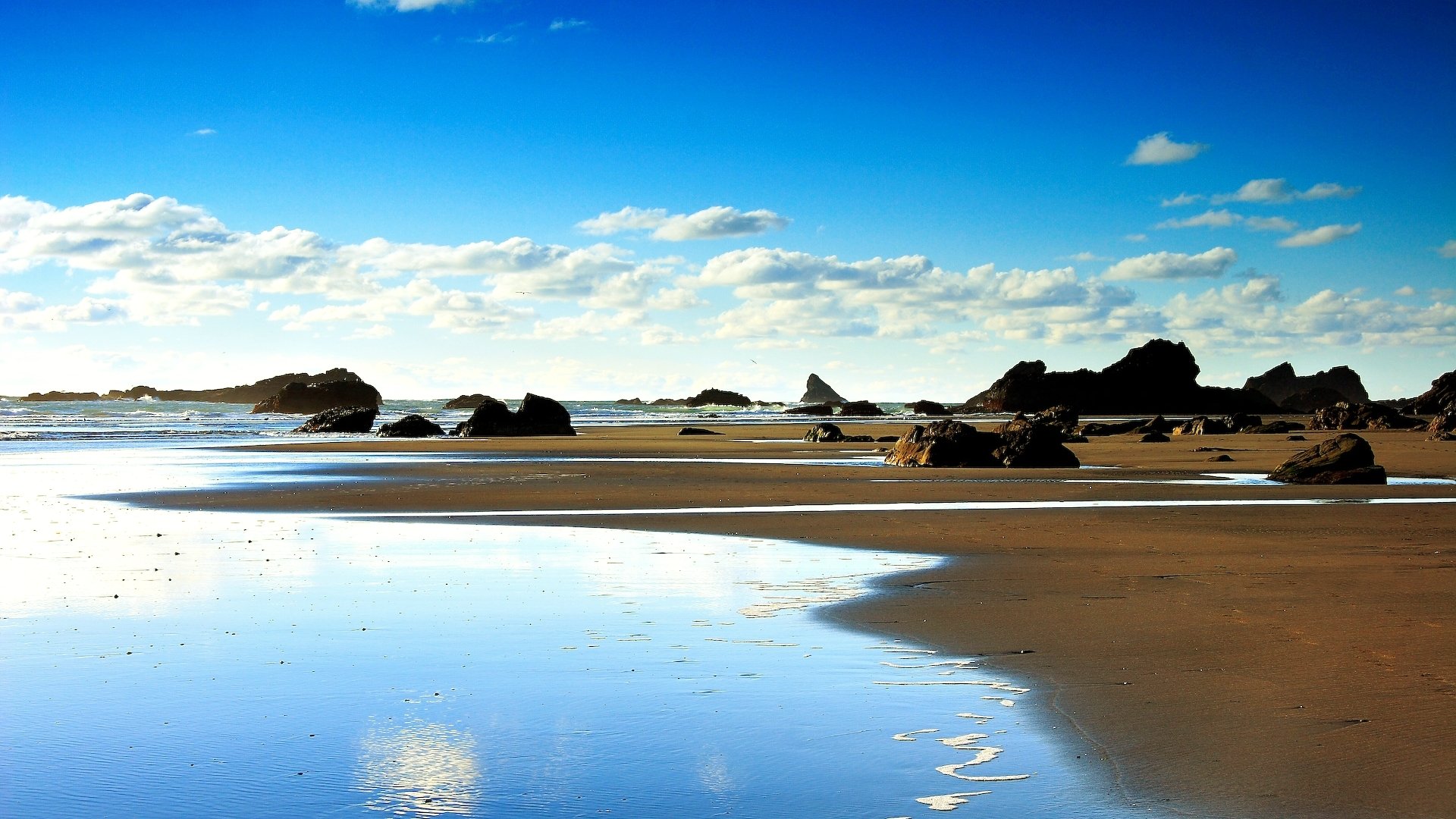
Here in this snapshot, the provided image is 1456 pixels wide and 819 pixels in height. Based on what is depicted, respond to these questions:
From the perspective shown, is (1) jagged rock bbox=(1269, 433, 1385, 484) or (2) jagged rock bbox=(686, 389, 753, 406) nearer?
(1) jagged rock bbox=(1269, 433, 1385, 484)

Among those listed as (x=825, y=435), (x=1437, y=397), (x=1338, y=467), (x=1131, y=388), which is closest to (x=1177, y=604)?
(x=1338, y=467)

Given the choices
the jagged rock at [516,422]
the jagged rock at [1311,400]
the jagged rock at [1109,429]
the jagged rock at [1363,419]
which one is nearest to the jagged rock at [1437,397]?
the jagged rock at [1363,419]

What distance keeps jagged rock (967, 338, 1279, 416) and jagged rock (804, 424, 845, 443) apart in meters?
96.5

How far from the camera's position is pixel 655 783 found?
516 centimetres

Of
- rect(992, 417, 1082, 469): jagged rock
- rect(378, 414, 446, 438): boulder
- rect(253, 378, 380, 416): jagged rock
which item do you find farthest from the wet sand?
rect(253, 378, 380, 416): jagged rock

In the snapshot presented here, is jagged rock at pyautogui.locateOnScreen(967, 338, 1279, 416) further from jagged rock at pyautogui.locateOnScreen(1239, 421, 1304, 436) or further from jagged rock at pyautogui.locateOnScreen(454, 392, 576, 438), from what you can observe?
jagged rock at pyautogui.locateOnScreen(454, 392, 576, 438)

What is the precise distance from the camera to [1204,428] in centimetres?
5016

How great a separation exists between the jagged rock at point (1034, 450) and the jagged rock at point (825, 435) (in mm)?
16706

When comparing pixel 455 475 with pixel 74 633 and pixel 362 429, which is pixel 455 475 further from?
pixel 362 429

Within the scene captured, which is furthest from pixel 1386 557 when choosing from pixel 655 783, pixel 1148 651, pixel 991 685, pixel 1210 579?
pixel 655 783

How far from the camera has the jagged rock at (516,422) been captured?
54.2 m

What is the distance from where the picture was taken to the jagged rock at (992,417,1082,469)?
28484 millimetres

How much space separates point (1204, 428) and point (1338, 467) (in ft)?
95.8

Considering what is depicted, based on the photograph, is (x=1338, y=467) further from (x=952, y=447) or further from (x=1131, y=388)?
(x=1131, y=388)
